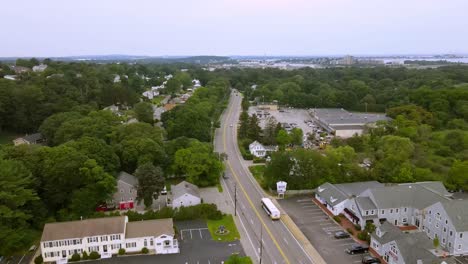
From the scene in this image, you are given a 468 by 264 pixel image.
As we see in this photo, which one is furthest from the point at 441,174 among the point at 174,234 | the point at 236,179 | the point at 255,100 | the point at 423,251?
the point at 255,100

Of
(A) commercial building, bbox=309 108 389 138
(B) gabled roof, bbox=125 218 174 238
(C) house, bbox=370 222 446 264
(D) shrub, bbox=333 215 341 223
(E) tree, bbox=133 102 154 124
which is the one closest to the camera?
(C) house, bbox=370 222 446 264

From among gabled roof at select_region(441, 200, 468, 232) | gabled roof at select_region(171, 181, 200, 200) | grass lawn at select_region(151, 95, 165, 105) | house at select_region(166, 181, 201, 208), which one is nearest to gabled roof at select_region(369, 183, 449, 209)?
gabled roof at select_region(441, 200, 468, 232)

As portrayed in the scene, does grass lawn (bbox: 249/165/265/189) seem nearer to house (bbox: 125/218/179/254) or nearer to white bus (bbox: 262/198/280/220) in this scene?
white bus (bbox: 262/198/280/220)

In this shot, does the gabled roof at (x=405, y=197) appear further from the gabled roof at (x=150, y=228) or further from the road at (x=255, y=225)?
the gabled roof at (x=150, y=228)

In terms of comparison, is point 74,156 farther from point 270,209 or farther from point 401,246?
point 401,246

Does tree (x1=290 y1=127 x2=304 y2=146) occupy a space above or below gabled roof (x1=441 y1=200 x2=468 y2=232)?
below

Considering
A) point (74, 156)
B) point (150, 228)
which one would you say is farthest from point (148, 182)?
point (74, 156)
